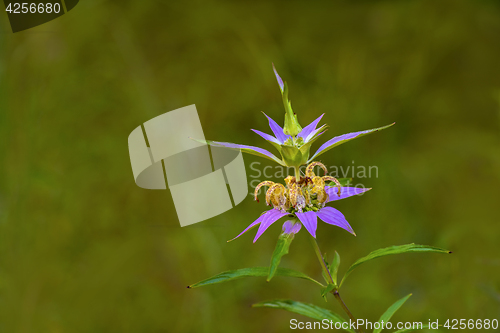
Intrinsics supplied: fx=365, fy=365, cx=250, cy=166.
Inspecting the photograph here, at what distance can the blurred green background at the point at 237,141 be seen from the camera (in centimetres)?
157

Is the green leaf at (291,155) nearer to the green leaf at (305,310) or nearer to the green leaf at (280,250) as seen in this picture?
the green leaf at (280,250)

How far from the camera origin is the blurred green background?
1567 millimetres

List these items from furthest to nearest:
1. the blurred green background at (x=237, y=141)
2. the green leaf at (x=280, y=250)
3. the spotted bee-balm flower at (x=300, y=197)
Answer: the blurred green background at (x=237, y=141), the spotted bee-balm flower at (x=300, y=197), the green leaf at (x=280, y=250)

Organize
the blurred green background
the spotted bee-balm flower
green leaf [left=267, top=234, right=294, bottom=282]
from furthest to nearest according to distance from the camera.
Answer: the blurred green background
the spotted bee-balm flower
green leaf [left=267, top=234, right=294, bottom=282]

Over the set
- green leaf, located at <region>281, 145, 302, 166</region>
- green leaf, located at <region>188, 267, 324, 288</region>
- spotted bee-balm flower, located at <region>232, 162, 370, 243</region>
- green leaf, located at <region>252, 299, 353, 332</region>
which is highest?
green leaf, located at <region>281, 145, 302, 166</region>

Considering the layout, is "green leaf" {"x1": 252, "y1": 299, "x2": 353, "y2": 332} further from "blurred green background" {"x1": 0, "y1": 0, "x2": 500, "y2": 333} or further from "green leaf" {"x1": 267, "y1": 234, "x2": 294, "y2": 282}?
"blurred green background" {"x1": 0, "y1": 0, "x2": 500, "y2": 333}

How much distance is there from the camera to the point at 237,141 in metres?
1.91

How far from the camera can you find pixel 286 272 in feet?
2.27

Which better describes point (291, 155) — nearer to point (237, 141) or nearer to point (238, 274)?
point (238, 274)

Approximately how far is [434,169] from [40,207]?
80.0 inches

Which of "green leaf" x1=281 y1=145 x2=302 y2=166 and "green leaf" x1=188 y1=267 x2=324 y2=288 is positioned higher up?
"green leaf" x1=281 y1=145 x2=302 y2=166

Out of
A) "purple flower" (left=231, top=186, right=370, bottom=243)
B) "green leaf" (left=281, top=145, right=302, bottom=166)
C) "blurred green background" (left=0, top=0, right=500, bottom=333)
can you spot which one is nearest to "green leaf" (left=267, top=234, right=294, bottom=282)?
"purple flower" (left=231, top=186, right=370, bottom=243)

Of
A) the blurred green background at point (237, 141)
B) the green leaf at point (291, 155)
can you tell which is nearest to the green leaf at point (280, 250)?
the green leaf at point (291, 155)

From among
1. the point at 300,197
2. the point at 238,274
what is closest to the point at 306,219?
the point at 300,197
